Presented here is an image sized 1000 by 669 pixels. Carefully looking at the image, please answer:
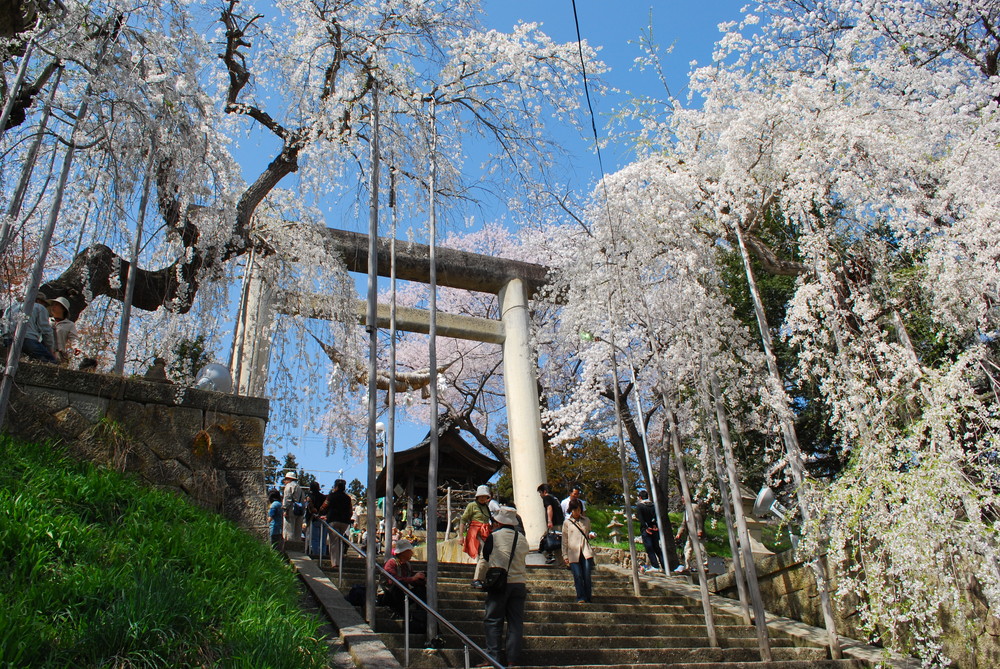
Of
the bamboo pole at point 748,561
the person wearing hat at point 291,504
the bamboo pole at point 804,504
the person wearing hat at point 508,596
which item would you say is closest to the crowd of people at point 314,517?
the person wearing hat at point 291,504

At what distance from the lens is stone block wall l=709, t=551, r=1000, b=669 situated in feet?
18.2

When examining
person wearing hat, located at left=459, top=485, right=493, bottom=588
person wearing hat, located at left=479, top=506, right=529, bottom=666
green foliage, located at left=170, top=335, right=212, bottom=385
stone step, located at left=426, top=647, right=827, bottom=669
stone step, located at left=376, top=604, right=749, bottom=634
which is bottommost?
stone step, located at left=426, top=647, right=827, bottom=669

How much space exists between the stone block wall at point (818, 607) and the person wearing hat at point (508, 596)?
3365 mm

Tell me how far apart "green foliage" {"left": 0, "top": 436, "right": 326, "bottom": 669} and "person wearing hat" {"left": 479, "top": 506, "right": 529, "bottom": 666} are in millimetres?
1423

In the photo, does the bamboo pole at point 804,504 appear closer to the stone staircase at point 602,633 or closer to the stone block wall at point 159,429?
the stone staircase at point 602,633

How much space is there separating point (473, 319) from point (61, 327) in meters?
Answer: 7.29

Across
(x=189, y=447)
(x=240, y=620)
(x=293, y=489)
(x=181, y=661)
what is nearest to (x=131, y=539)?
(x=240, y=620)

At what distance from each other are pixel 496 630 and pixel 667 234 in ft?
20.0

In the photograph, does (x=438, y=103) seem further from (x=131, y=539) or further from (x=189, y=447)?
(x=131, y=539)

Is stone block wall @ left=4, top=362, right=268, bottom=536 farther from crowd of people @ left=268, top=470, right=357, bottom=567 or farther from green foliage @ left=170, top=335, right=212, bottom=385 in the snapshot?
green foliage @ left=170, top=335, right=212, bottom=385

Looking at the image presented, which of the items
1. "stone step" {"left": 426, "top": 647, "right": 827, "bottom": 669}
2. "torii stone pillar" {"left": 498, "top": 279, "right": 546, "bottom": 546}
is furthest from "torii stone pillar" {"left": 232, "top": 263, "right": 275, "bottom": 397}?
"stone step" {"left": 426, "top": 647, "right": 827, "bottom": 669}

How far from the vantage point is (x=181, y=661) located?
9.69ft

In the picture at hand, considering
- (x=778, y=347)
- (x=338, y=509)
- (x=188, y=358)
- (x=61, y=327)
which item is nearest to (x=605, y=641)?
(x=338, y=509)

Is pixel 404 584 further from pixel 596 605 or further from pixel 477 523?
pixel 596 605
